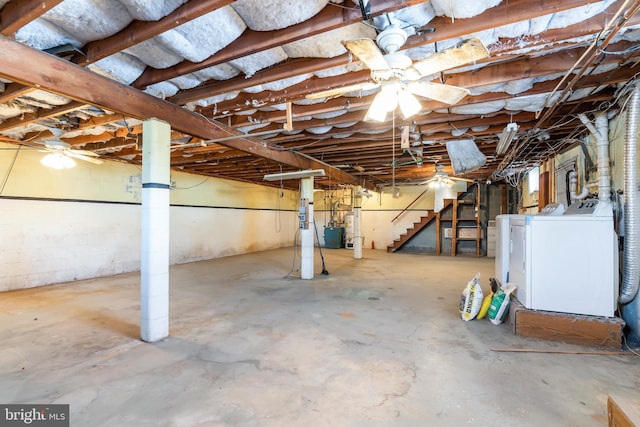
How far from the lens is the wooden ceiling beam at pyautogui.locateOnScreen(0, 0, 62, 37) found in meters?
1.61

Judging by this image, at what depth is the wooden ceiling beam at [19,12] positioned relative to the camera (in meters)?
1.61

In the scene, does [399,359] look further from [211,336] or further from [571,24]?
[571,24]

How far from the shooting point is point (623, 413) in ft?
3.60

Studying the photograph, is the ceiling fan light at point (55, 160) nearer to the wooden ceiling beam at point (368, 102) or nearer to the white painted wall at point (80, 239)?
the white painted wall at point (80, 239)

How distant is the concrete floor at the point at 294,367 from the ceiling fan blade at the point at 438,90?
2021 millimetres

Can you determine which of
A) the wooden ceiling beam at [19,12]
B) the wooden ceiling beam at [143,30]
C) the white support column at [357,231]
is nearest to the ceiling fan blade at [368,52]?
the wooden ceiling beam at [143,30]

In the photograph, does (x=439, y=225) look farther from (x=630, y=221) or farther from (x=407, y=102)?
(x=407, y=102)

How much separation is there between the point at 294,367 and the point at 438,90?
231cm

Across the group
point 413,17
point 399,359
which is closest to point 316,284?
point 399,359

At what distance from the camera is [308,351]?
2723 millimetres

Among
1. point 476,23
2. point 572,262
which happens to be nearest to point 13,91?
point 476,23

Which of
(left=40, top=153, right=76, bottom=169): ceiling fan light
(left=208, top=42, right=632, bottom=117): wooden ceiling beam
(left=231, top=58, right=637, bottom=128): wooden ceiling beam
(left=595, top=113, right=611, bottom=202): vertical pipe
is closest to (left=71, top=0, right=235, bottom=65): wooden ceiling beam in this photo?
(left=208, top=42, right=632, bottom=117): wooden ceiling beam

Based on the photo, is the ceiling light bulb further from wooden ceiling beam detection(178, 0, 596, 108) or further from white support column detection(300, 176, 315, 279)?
white support column detection(300, 176, 315, 279)

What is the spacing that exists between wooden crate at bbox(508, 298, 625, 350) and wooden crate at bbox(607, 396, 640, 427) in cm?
202
